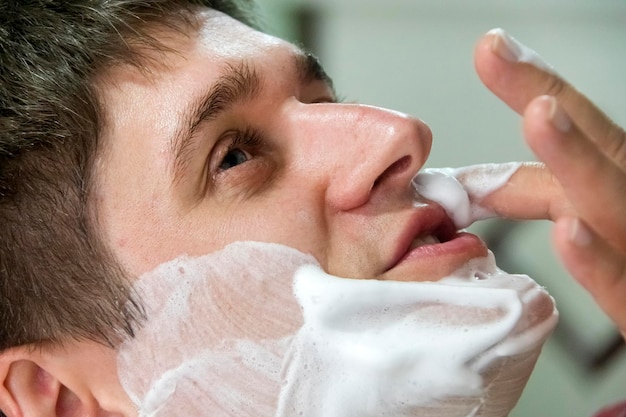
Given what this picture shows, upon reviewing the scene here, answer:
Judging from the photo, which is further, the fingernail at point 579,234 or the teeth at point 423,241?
the teeth at point 423,241

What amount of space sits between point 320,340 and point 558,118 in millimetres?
319

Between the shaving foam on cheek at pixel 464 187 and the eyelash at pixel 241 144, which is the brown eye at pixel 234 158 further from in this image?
the shaving foam on cheek at pixel 464 187

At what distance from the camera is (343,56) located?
2.06 metres

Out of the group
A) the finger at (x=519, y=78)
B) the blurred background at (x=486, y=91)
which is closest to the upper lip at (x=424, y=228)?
the finger at (x=519, y=78)

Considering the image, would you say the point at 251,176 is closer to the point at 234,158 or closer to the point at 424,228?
the point at 234,158

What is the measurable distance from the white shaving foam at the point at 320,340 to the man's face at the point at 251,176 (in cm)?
2

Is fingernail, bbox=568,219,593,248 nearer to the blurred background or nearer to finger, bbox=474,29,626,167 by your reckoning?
finger, bbox=474,29,626,167

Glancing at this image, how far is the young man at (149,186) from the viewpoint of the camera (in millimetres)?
690

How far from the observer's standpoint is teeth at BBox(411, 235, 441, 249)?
713mm

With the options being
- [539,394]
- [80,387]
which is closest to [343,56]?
[539,394]

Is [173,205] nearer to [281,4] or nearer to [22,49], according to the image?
[22,49]

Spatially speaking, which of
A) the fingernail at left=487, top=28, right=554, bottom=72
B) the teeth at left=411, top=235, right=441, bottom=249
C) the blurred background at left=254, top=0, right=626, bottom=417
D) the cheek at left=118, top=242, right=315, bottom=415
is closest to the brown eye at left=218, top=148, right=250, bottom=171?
the cheek at left=118, top=242, right=315, bottom=415

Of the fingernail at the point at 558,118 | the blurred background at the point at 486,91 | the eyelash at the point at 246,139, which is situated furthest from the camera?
the blurred background at the point at 486,91

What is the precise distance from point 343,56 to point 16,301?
1.52 meters
